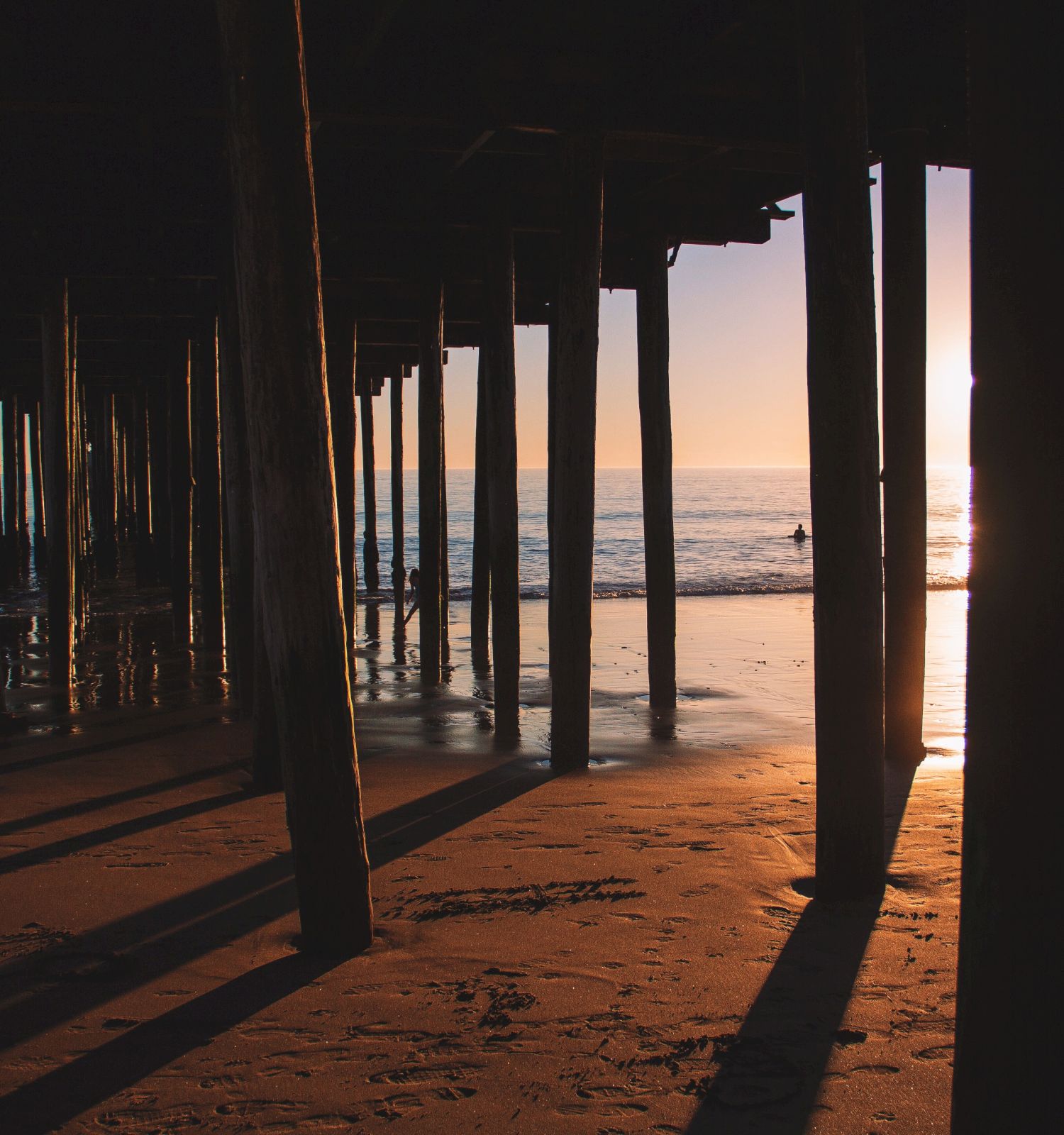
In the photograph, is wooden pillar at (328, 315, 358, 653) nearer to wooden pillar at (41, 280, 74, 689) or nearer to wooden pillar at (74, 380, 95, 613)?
wooden pillar at (74, 380, 95, 613)

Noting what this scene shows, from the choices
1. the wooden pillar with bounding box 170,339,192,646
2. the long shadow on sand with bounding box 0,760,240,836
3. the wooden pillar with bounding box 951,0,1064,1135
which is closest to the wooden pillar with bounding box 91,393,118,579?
the wooden pillar with bounding box 170,339,192,646

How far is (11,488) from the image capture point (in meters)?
18.2

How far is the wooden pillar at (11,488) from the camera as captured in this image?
1792 cm

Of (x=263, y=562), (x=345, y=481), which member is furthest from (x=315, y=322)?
(x=345, y=481)

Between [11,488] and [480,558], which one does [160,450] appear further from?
[480,558]

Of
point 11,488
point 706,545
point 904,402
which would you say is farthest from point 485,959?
point 706,545

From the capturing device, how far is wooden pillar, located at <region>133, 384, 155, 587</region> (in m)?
16.5

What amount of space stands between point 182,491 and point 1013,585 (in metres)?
10.2

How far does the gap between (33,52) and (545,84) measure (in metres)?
2.38

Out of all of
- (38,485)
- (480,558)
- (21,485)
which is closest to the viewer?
(480,558)

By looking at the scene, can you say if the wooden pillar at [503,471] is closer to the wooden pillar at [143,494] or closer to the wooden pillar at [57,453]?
the wooden pillar at [57,453]

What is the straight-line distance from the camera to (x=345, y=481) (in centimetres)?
1209

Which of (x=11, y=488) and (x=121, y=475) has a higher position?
(x=121, y=475)

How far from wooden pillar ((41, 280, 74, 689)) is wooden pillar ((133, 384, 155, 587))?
8734 mm
